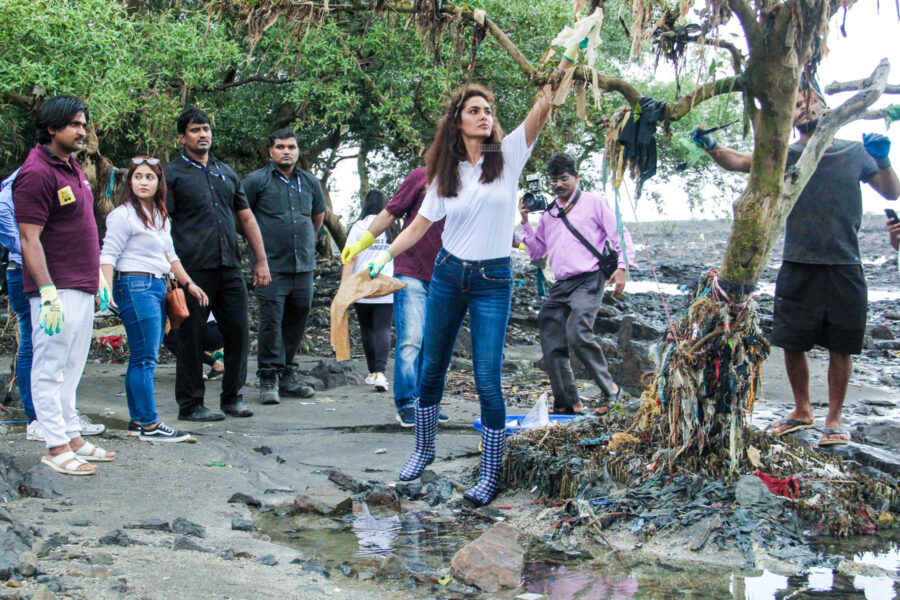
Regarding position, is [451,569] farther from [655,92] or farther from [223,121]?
[655,92]

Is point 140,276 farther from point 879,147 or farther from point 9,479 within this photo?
point 879,147

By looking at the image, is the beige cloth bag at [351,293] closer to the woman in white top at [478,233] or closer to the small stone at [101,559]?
the woman in white top at [478,233]

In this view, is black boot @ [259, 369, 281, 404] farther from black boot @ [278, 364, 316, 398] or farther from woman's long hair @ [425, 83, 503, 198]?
woman's long hair @ [425, 83, 503, 198]

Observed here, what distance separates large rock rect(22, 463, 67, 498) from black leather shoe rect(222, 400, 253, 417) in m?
2.42

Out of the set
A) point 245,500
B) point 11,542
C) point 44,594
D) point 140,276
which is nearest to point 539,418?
point 245,500

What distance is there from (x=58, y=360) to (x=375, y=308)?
370 cm

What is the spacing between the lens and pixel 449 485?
488 cm

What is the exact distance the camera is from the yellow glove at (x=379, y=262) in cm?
469

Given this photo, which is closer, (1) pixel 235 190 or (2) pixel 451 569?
(2) pixel 451 569

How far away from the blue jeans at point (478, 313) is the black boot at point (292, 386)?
3.45 m

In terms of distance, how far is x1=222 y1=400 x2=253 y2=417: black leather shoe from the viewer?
6863 mm

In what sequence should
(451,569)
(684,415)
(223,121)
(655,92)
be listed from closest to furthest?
(451,569) → (684,415) → (223,121) → (655,92)

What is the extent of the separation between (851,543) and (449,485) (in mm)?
2083

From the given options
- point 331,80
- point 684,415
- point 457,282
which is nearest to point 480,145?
point 457,282
